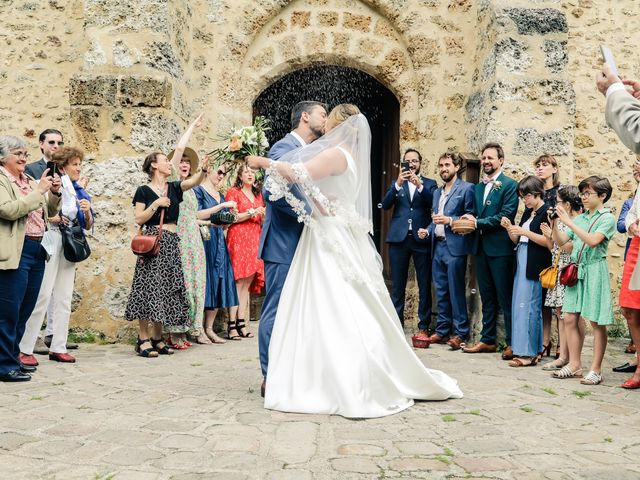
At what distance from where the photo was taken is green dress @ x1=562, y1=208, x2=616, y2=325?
5184mm

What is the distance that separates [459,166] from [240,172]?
2.50 m

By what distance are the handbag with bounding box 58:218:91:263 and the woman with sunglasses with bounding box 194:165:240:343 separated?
1.62 m

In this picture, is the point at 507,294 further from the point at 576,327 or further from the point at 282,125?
Result: the point at 282,125

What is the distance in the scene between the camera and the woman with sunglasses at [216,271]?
7285 millimetres

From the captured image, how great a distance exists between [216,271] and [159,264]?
1193 mm

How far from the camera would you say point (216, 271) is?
733 centimetres

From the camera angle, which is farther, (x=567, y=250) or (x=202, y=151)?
(x=202, y=151)

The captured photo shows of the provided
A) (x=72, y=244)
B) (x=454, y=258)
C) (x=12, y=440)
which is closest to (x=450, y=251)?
(x=454, y=258)

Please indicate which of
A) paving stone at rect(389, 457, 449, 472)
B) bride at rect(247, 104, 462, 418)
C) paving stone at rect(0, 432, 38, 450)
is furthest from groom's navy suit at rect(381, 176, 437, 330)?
Answer: paving stone at rect(0, 432, 38, 450)

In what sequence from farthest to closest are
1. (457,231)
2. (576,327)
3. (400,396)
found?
(457,231), (576,327), (400,396)

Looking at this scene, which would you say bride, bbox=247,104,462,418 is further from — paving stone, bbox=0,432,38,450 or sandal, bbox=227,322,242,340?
sandal, bbox=227,322,242,340

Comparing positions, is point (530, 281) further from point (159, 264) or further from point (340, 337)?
point (159, 264)

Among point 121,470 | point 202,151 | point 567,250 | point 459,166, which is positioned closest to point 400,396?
point 121,470

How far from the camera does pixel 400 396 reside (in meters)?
4.25
